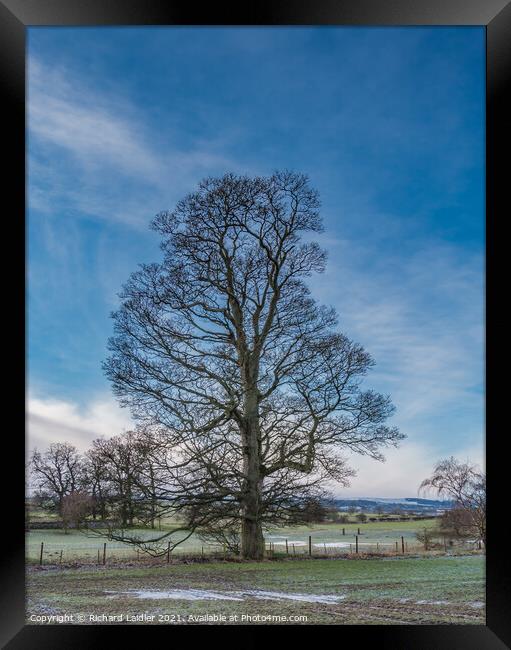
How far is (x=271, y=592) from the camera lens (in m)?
3.03

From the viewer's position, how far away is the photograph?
317 centimetres

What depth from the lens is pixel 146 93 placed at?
10.7 feet

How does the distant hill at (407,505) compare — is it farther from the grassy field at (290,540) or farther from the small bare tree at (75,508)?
the small bare tree at (75,508)

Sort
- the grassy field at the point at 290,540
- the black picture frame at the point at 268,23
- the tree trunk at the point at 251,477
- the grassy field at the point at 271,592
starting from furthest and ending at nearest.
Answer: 1. the tree trunk at the point at 251,477
2. the grassy field at the point at 290,540
3. the grassy field at the point at 271,592
4. the black picture frame at the point at 268,23

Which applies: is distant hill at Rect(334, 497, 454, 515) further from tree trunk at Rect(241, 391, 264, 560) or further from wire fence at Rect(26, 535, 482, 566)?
tree trunk at Rect(241, 391, 264, 560)

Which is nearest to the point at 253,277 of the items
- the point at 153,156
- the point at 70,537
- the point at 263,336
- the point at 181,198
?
the point at 263,336

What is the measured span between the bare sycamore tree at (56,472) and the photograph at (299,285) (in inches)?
0.5

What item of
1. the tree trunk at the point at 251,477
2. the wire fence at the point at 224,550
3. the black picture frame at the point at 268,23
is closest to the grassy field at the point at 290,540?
the wire fence at the point at 224,550

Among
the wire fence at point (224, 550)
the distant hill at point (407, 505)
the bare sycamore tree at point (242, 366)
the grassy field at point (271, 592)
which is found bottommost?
the grassy field at point (271, 592)

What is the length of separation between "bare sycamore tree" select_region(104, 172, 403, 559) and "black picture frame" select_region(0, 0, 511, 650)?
0.97m

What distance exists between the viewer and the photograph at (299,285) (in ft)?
10.4

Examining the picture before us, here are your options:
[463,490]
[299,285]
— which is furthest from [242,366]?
[463,490]

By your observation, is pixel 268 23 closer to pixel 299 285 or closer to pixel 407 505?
pixel 299 285

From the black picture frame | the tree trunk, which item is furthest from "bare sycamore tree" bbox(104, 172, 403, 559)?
the black picture frame
